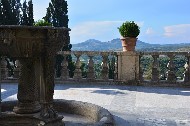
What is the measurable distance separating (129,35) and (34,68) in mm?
5545

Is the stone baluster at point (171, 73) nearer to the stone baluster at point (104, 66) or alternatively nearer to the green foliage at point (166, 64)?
the green foliage at point (166, 64)

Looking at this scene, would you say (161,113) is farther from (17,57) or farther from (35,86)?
(17,57)

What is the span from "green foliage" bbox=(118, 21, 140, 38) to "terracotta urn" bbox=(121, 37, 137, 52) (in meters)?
0.13

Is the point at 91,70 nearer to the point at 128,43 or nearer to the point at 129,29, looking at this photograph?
the point at 128,43

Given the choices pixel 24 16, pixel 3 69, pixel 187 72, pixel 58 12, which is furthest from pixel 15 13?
pixel 187 72

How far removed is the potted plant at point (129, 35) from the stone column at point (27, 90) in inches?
211

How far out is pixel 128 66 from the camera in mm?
10484

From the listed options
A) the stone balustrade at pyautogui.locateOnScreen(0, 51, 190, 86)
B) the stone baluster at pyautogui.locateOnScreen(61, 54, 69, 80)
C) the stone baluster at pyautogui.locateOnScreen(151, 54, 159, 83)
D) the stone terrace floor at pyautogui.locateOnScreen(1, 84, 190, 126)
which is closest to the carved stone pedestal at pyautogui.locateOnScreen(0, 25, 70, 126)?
the stone terrace floor at pyautogui.locateOnScreen(1, 84, 190, 126)

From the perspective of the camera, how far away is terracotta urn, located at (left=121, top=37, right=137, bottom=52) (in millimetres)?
10359

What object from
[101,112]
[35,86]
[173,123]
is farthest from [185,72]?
[35,86]

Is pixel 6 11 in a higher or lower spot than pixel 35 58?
higher

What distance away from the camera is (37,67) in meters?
5.05

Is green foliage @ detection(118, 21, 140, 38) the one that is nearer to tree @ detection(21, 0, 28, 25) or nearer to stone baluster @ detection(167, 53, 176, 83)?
stone baluster @ detection(167, 53, 176, 83)

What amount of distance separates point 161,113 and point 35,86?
2.58 m
